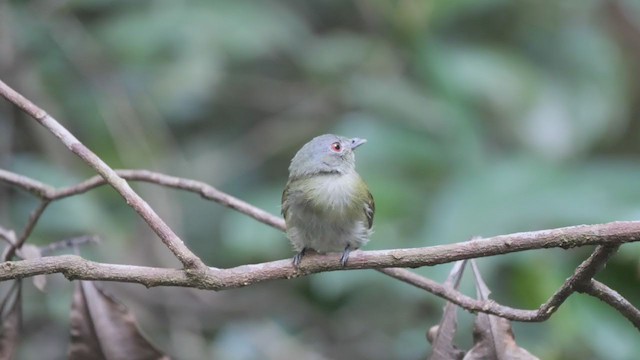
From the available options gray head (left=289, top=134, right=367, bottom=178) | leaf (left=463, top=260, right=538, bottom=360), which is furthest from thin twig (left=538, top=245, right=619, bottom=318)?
gray head (left=289, top=134, right=367, bottom=178)

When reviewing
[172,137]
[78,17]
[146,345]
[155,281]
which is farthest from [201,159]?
[155,281]

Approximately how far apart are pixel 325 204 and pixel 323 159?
276mm

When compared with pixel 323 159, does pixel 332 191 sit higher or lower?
lower

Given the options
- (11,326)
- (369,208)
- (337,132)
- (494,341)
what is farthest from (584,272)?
(337,132)

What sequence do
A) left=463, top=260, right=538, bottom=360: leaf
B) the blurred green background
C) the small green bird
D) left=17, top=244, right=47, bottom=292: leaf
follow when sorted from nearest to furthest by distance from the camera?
left=463, top=260, right=538, bottom=360: leaf, left=17, top=244, right=47, bottom=292: leaf, the small green bird, the blurred green background

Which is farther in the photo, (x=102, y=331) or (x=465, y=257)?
(x=102, y=331)

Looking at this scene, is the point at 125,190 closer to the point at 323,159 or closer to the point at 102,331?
the point at 102,331

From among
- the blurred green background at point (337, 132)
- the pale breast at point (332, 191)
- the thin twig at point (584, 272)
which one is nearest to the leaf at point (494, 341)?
the thin twig at point (584, 272)

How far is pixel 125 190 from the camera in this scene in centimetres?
207

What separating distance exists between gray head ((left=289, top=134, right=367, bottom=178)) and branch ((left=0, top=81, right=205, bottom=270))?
44.5 inches

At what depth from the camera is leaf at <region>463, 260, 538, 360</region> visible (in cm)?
222

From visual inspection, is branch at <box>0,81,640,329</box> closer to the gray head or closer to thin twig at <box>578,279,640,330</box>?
thin twig at <box>578,279,640,330</box>

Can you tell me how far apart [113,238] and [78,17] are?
1869mm

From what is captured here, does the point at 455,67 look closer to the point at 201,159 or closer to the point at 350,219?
the point at 201,159
